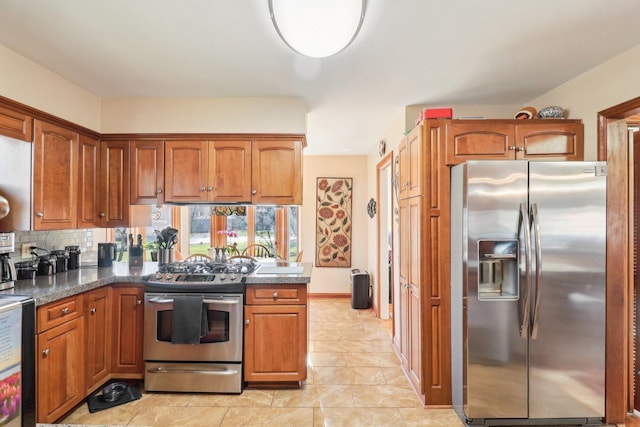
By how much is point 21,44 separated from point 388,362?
12.6ft

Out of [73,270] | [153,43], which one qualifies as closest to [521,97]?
[153,43]

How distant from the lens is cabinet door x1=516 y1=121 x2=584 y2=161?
2.46 metres

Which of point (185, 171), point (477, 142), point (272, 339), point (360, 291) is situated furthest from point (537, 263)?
point (360, 291)

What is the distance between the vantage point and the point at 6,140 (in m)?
2.28

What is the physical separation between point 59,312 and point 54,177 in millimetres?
1076

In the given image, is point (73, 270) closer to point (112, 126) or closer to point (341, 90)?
point (112, 126)

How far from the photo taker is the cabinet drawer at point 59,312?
1.99 m

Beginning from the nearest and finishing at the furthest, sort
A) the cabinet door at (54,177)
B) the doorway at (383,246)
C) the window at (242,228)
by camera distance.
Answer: the cabinet door at (54,177) < the doorway at (383,246) < the window at (242,228)

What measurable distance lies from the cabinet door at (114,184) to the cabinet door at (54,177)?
0.30m

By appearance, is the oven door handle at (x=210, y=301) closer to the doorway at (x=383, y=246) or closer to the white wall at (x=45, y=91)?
the white wall at (x=45, y=91)

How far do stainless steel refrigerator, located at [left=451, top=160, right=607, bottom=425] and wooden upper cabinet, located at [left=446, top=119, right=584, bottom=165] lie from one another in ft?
1.10

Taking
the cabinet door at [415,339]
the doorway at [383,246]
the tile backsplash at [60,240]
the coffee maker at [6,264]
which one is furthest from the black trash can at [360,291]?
the coffee maker at [6,264]

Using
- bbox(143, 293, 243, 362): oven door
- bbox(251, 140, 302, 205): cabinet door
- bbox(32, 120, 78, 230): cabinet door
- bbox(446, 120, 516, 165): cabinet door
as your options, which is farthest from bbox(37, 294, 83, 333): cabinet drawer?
bbox(446, 120, 516, 165): cabinet door

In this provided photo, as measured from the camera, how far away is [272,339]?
2.61m
